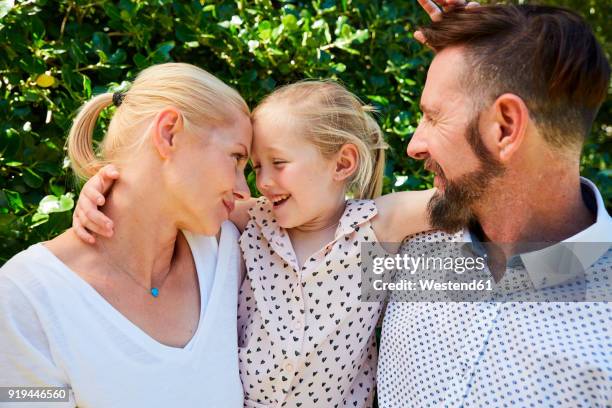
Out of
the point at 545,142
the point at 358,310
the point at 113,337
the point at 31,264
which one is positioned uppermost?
the point at 545,142

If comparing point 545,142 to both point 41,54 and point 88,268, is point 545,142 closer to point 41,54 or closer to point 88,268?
point 88,268

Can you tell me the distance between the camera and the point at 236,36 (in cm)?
269

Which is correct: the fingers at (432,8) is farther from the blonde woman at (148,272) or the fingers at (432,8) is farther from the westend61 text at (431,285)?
the westend61 text at (431,285)

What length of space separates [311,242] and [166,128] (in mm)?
627

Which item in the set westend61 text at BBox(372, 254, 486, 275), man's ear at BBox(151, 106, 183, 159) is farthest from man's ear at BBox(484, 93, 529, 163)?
man's ear at BBox(151, 106, 183, 159)

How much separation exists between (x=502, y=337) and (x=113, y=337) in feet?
3.51

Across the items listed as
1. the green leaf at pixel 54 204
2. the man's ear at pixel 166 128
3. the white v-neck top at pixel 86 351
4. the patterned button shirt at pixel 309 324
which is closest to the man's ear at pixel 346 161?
the patterned button shirt at pixel 309 324

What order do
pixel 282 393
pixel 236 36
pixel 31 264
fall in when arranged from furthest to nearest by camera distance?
pixel 236 36 → pixel 282 393 → pixel 31 264

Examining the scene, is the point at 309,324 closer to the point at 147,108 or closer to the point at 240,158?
the point at 240,158

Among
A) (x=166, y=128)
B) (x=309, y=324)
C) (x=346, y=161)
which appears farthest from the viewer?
(x=346, y=161)

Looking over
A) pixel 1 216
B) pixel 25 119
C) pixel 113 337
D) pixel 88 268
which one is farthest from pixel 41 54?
pixel 113 337

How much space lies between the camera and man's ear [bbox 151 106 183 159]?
6.93ft

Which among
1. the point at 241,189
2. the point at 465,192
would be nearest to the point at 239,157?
the point at 241,189

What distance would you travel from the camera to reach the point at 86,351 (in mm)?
1866
